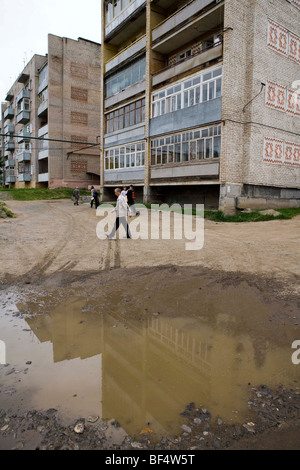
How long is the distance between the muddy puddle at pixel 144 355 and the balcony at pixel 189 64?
1660 centimetres

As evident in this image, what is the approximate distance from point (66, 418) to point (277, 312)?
134 inches

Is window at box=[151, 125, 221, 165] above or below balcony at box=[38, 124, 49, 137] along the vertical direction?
below

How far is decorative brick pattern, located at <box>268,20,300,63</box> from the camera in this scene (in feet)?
60.4

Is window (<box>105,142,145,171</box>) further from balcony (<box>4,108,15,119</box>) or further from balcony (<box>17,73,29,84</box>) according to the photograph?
balcony (<box>4,108,15,119</box>)

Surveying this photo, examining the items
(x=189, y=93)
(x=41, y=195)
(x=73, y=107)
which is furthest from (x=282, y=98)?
(x=73, y=107)

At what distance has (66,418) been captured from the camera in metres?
2.68

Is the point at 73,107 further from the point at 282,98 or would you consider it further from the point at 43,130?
the point at 282,98

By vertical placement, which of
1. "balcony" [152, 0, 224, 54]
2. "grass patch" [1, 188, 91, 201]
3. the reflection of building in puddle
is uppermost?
"balcony" [152, 0, 224, 54]

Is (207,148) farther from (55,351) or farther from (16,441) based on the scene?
(16,441)

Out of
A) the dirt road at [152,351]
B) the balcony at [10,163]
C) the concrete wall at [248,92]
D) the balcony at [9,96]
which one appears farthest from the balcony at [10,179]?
the dirt road at [152,351]

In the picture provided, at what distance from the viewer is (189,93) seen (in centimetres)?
1961

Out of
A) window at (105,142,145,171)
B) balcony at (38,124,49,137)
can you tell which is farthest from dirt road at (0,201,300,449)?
balcony at (38,124,49,137)

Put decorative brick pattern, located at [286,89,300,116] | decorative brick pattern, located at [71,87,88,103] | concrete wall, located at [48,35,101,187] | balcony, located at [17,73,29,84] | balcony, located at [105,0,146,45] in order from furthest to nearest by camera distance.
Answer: balcony, located at [17,73,29,84] → decorative brick pattern, located at [71,87,88,103] → concrete wall, located at [48,35,101,187] → balcony, located at [105,0,146,45] → decorative brick pattern, located at [286,89,300,116]

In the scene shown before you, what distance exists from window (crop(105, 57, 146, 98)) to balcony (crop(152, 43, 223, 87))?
7.29ft
